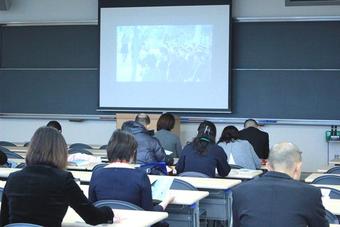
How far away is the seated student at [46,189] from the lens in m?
3.14

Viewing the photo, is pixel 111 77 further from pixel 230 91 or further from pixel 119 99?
pixel 230 91

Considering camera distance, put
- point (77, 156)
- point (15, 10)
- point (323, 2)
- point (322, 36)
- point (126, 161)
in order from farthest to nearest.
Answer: point (15, 10)
point (322, 36)
point (323, 2)
point (77, 156)
point (126, 161)

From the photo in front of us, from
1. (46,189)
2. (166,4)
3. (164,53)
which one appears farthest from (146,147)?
(166,4)

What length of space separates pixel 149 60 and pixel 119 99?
893 millimetres

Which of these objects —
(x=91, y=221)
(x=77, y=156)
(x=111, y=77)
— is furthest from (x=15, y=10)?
(x=91, y=221)

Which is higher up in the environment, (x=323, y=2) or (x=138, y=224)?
(x=323, y=2)

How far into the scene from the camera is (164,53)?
1055 cm

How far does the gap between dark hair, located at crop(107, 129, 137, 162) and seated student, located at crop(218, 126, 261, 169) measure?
3162 mm

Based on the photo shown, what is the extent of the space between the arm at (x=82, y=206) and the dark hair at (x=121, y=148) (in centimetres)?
73

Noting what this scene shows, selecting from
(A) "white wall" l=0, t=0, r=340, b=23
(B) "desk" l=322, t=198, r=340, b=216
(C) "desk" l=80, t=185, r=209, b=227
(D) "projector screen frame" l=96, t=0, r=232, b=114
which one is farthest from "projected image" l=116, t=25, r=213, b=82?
(B) "desk" l=322, t=198, r=340, b=216

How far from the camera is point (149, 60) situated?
34.9 ft

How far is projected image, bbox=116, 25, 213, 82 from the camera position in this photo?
10297 millimetres

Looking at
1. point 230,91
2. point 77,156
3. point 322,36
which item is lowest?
point 77,156

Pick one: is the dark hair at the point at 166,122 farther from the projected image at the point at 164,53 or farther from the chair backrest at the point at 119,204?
the chair backrest at the point at 119,204
